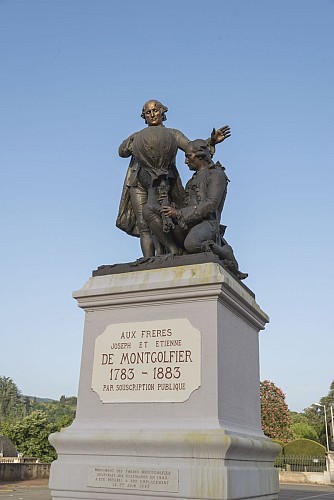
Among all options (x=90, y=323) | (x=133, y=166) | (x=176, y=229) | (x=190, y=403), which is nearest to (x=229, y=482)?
(x=190, y=403)

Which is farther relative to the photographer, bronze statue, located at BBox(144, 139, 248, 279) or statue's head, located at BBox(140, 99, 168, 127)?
statue's head, located at BBox(140, 99, 168, 127)

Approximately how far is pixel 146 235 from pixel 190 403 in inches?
85.5

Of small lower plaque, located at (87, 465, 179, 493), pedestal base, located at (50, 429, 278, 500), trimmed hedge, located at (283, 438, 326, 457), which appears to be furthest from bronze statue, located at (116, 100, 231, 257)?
trimmed hedge, located at (283, 438, 326, 457)

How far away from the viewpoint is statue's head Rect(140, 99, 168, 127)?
6.37 metres

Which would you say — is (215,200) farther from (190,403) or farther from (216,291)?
(190,403)

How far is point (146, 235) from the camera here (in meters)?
6.16

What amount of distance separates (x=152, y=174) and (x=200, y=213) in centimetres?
77

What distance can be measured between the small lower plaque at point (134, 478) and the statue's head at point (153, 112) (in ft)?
12.7

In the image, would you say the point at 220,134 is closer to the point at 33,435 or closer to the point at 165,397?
the point at 165,397

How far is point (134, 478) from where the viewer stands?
4.54 m

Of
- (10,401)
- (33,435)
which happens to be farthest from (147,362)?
(10,401)

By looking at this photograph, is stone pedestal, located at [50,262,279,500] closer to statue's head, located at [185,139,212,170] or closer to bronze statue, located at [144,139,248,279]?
bronze statue, located at [144,139,248,279]

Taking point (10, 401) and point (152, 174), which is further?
point (10, 401)

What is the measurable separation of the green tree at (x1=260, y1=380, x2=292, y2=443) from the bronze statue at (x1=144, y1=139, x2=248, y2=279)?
43499mm
